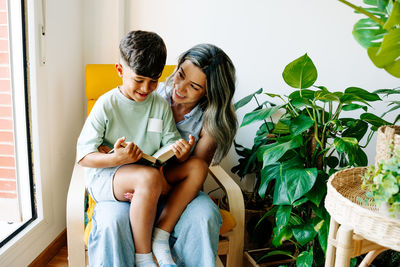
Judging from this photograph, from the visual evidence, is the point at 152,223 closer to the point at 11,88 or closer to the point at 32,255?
the point at 32,255

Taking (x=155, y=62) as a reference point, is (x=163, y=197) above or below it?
below

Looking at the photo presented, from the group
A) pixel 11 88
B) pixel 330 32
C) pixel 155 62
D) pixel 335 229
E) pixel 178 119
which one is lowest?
pixel 335 229

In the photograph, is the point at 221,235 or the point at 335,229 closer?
the point at 335,229

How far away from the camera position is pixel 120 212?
1372 mm

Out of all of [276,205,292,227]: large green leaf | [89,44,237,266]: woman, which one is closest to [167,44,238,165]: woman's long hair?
[89,44,237,266]: woman

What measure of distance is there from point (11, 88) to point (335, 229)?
4.84 ft

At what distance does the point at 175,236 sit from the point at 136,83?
0.62 m

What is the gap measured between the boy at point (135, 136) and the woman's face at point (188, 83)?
8cm

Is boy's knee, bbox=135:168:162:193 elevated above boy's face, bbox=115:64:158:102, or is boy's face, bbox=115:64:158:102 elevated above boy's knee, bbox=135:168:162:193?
boy's face, bbox=115:64:158:102

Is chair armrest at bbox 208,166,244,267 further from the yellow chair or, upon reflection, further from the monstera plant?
the monstera plant

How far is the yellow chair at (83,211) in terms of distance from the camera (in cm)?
143

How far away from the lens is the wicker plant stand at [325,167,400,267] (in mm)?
889

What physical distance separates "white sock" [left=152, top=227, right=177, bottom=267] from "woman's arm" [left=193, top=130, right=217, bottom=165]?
399mm

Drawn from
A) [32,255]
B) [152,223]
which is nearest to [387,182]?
[152,223]
